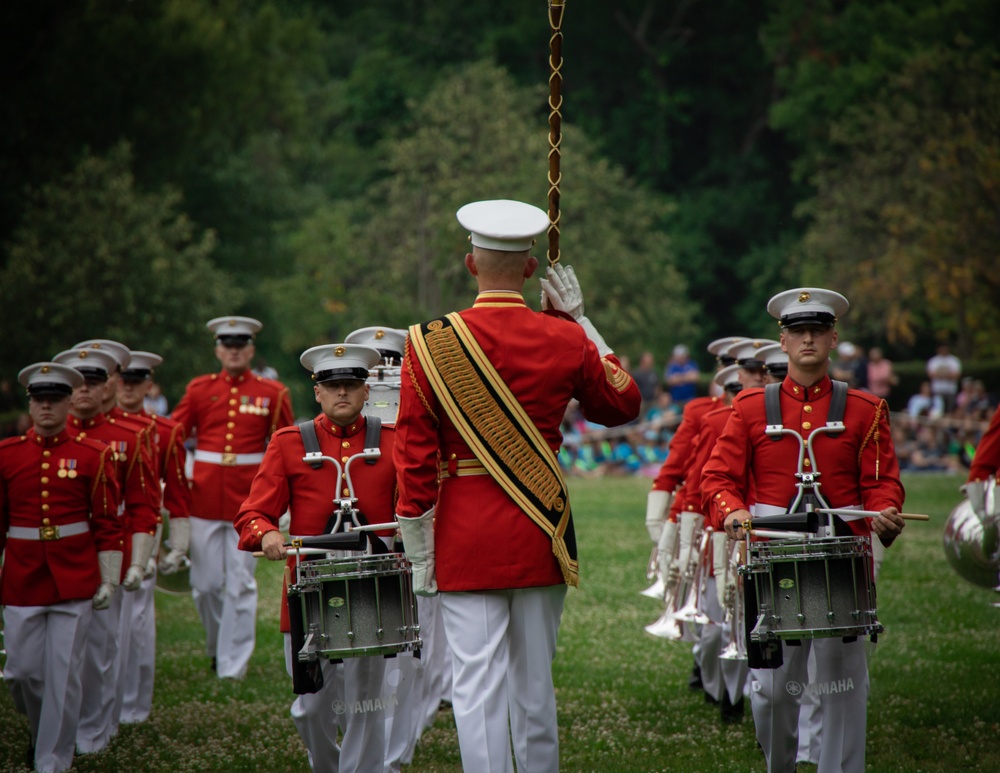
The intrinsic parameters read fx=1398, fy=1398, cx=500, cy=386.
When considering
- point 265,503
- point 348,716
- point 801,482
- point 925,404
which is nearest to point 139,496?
point 265,503

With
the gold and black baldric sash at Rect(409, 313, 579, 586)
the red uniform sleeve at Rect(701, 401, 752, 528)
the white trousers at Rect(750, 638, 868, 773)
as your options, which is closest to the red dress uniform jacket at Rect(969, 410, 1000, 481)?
the red uniform sleeve at Rect(701, 401, 752, 528)

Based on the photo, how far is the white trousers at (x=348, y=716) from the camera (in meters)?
6.68

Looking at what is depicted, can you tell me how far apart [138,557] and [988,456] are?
17.1 ft

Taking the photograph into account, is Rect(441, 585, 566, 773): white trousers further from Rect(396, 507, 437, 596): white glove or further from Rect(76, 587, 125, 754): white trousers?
Rect(76, 587, 125, 754): white trousers

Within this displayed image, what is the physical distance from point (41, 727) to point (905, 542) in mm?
12622

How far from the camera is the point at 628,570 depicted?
622 inches

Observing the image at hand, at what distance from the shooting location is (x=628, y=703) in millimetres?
9547

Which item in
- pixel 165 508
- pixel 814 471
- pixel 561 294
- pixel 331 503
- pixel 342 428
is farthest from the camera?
pixel 165 508

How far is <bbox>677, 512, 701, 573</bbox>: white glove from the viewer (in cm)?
949

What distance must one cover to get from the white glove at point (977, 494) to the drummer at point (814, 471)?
7.81ft

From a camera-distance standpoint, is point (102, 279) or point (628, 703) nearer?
point (628, 703)

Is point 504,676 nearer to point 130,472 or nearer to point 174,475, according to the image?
point 130,472

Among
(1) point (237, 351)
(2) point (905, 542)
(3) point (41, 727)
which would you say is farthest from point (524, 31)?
(3) point (41, 727)

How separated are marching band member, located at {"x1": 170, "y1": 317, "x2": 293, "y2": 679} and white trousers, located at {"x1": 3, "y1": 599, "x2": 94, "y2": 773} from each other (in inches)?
124
